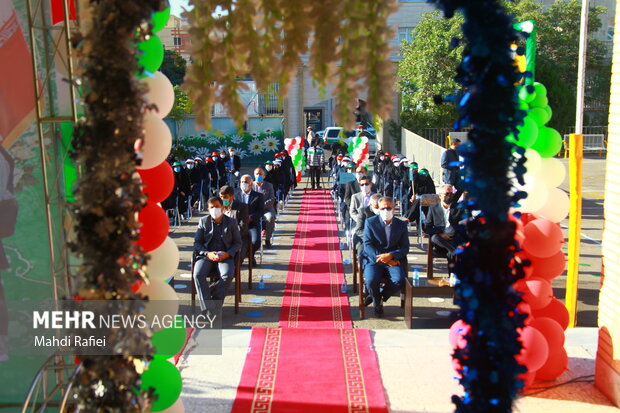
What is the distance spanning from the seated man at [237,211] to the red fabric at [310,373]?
2492mm

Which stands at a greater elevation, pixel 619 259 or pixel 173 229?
pixel 619 259

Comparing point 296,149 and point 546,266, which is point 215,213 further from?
point 296,149

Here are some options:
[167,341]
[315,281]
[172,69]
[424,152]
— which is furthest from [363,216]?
[172,69]

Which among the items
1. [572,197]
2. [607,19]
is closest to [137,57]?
[572,197]

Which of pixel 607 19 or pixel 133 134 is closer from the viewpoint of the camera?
pixel 133 134

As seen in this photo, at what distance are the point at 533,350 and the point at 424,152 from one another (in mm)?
17347

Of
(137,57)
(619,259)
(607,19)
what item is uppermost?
(607,19)

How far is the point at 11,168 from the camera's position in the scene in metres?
4.86

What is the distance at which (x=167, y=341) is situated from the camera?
4570 millimetres

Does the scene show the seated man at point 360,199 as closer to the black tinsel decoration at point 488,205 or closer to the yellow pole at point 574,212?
the yellow pole at point 574,212

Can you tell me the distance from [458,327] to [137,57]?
3.69 m

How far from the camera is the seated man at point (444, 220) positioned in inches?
371

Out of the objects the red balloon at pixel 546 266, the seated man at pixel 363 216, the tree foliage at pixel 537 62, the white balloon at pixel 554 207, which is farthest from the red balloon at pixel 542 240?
the tree foliage at pixel 537 62

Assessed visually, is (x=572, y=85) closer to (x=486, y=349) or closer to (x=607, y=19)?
(x=607, y=19)
